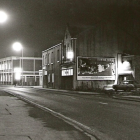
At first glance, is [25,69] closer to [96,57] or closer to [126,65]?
[96,57]

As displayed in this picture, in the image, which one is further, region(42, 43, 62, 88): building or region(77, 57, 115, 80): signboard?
region(42, 43, 62, 88): building

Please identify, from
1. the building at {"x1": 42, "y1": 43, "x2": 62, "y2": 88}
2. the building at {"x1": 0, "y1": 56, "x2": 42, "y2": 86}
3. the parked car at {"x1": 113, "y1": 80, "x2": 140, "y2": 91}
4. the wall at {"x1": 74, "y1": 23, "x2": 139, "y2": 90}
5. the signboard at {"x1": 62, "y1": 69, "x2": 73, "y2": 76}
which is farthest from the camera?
the building at {"x1": 0, "y1": 56, "x2": 42, "y2": 86}

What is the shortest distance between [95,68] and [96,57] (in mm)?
1990

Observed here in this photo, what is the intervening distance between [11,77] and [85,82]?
58.3m

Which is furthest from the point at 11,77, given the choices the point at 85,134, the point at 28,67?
the point at 85,134

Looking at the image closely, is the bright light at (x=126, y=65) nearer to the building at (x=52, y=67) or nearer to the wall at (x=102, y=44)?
the wall at (x=102, y=44)

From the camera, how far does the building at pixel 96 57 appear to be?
175ft

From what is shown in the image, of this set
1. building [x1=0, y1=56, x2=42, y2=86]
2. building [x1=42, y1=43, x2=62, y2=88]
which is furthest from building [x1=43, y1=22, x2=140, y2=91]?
building [x1=0, y1=56, x2=42, y2=86]

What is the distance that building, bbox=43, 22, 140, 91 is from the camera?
175ft

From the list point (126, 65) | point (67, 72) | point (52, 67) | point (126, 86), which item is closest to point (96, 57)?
point (126, 65)

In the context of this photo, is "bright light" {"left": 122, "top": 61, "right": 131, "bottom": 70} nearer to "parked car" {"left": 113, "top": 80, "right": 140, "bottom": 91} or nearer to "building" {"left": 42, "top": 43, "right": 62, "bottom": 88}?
"parked car" {"left": 113, "top": 80, "right": 140, "bottom": 91}

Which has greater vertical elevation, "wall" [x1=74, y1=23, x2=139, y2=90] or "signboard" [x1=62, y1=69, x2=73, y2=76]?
"wall" [x1=74, y1=23, x2=139, y2=90]

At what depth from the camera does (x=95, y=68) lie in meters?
54.1

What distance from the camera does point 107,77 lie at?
179 feet
